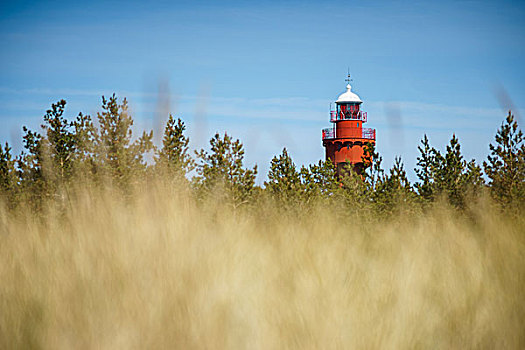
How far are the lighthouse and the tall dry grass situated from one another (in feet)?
101

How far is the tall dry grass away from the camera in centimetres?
203

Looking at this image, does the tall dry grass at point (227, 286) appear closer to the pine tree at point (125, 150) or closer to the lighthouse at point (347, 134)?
the pine tree at point (125, 150)

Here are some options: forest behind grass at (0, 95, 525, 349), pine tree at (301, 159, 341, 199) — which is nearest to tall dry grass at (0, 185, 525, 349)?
forest behind grass at (0, 95, 525, 349)

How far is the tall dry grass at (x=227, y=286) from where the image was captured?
79.7 inches

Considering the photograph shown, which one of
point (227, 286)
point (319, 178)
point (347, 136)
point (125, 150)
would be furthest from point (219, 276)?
point (347, 136)

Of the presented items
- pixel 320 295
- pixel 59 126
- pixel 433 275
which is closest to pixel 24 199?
pixel 320 295

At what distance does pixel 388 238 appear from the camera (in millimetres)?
3410

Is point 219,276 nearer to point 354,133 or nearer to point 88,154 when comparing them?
point 88,154

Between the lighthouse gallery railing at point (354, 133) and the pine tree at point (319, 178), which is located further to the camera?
the lighthouse gallery railing at point (354, 133)

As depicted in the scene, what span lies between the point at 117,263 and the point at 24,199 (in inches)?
71.4

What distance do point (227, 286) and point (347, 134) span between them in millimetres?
32236

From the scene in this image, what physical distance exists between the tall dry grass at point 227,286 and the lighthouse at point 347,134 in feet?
101

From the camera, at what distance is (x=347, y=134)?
33.7 metres

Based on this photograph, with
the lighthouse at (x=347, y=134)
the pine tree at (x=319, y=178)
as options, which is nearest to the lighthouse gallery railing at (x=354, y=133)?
the lighthouse at (x=347, y=134)
